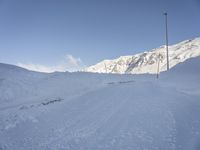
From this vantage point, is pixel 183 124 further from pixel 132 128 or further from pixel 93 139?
pixel 93 139

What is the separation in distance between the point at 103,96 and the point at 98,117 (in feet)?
16.3

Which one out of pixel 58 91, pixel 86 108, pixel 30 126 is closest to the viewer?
pixel 30 126

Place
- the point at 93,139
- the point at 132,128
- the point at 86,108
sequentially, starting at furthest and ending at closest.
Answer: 1. the point at 86,108
2. the point at 132,128
3. the point at 93,139

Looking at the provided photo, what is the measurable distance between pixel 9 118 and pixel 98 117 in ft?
15.3

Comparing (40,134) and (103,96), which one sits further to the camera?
(103,96)

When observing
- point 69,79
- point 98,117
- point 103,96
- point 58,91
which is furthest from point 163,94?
point 69,79

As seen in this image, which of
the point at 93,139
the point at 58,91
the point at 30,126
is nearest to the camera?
the point at 93,139

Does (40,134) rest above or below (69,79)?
below

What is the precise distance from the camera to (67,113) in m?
17.5

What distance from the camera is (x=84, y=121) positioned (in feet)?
52.0

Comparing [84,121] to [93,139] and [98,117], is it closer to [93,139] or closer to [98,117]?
[98,117]

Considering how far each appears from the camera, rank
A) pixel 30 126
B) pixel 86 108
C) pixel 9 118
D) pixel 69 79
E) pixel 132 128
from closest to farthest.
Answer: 1. pixel 132 128
2. pixel 30 126
3. pixel 9 118
4. pixel 86 108
5. pixel 69 79

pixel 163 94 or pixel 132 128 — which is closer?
pixel 132 128

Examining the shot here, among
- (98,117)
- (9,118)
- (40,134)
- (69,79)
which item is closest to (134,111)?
(98,117)
